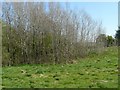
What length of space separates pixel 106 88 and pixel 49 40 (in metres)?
11.4

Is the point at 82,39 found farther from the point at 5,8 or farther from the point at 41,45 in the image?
the point at 5,8

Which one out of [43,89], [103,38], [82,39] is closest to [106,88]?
[43,89]

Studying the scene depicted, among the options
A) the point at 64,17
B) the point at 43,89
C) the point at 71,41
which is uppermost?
the point at 64,17

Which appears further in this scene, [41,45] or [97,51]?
[97,51]

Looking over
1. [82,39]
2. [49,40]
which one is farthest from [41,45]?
[82,39]

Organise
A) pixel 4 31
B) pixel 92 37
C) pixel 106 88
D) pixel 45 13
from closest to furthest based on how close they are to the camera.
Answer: pixel 106 88
pixel 4 31
pixel 45 13
pixel 92 37

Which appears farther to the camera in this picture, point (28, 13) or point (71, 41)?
point (71, 41)

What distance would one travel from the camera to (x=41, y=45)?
17547 mm

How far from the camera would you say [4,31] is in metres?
16.4

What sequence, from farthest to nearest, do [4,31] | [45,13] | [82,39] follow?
[82,39] → [45,13] → [4,31]

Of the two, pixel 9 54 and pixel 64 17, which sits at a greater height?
pixel 64 17

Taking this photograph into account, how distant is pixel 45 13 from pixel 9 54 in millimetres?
3769

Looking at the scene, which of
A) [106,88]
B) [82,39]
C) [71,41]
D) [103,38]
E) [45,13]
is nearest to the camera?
[106,88]

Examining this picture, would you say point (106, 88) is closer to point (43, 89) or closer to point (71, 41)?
point (43, 89)
